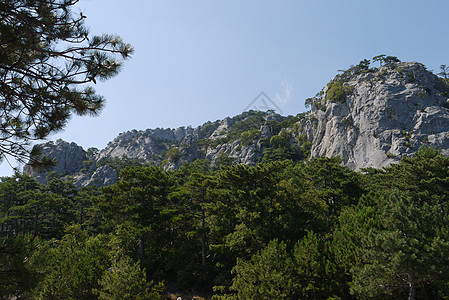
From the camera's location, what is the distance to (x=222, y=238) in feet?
57.7

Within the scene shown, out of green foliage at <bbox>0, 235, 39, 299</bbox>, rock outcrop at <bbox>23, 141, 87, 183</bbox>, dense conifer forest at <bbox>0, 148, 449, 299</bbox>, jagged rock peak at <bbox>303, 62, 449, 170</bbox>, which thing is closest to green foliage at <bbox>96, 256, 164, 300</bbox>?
dense conifer forest at <bbox>0, 148, 449, 299</bbox>

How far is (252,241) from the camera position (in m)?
16.4

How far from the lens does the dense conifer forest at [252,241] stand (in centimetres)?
944

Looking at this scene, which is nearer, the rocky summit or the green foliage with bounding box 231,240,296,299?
the green foliage with bounding box 231,240,296,299

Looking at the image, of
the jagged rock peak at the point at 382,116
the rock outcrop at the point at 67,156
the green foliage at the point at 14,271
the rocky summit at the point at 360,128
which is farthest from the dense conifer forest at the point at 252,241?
the rock outcrop at the point at 67,156

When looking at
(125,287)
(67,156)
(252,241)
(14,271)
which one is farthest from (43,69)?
(67,156)

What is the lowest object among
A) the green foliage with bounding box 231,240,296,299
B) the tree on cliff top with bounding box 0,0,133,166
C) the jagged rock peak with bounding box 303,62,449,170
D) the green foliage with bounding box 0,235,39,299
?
the green foliage with bounding box 231,240,296,299

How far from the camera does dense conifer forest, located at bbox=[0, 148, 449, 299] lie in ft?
31.0

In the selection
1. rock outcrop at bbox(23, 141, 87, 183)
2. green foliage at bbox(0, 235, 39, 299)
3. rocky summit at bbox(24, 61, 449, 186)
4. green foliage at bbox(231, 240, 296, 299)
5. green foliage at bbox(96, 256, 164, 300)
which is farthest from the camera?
rock outcrop at bbox(23, 141, 87, 183)

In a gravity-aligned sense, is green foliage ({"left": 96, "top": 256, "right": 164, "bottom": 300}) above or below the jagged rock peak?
below

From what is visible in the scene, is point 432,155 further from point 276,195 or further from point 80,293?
point 80,293

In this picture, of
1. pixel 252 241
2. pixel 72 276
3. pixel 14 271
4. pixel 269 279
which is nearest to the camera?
pixel 14 271

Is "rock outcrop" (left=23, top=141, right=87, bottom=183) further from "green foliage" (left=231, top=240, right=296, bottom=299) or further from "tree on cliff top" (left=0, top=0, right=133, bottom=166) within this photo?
"tree on cliff top" (left=0, top=0, right=133, bottom=166)

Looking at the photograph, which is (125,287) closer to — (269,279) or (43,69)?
(269,279)
